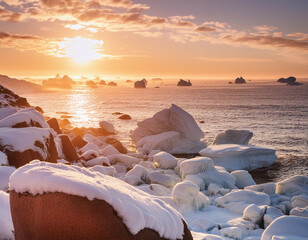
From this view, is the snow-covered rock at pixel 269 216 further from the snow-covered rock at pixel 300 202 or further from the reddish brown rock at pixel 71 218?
the reddish brown rock at pixel 71 218

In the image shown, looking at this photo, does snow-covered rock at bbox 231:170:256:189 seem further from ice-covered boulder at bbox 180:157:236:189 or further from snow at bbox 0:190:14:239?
snow at bbox 0:190:14:239

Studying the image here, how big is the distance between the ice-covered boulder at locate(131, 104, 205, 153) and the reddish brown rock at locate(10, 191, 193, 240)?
64.8 ft

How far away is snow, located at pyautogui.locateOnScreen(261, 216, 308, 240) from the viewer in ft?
17.9

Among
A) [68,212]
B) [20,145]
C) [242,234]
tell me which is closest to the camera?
[68,212]

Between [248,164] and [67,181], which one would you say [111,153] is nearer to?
[248,164]

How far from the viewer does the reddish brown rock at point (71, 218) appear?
8.82 feet

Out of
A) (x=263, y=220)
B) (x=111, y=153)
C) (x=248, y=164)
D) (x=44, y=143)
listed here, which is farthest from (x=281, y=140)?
(x=44, y=143)

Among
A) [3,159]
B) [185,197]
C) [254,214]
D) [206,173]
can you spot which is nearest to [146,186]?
[185,197]

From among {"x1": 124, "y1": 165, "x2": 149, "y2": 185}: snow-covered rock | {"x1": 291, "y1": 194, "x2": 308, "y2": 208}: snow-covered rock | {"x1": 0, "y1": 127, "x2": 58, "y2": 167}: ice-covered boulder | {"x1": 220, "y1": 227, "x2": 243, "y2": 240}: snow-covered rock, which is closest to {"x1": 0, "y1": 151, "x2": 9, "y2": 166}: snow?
{"x1": 0, "y1": 127, "x2": 58, "y2": 167}: ice-covered boulder

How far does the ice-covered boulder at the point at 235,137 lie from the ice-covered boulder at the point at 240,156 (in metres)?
2.46

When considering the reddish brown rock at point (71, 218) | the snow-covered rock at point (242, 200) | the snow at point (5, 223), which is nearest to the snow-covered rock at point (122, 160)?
the snow-covered rock at point (242, 200)

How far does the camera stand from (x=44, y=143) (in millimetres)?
9344

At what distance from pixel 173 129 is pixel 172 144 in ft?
5.89

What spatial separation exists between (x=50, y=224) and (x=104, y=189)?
628 millimetres
